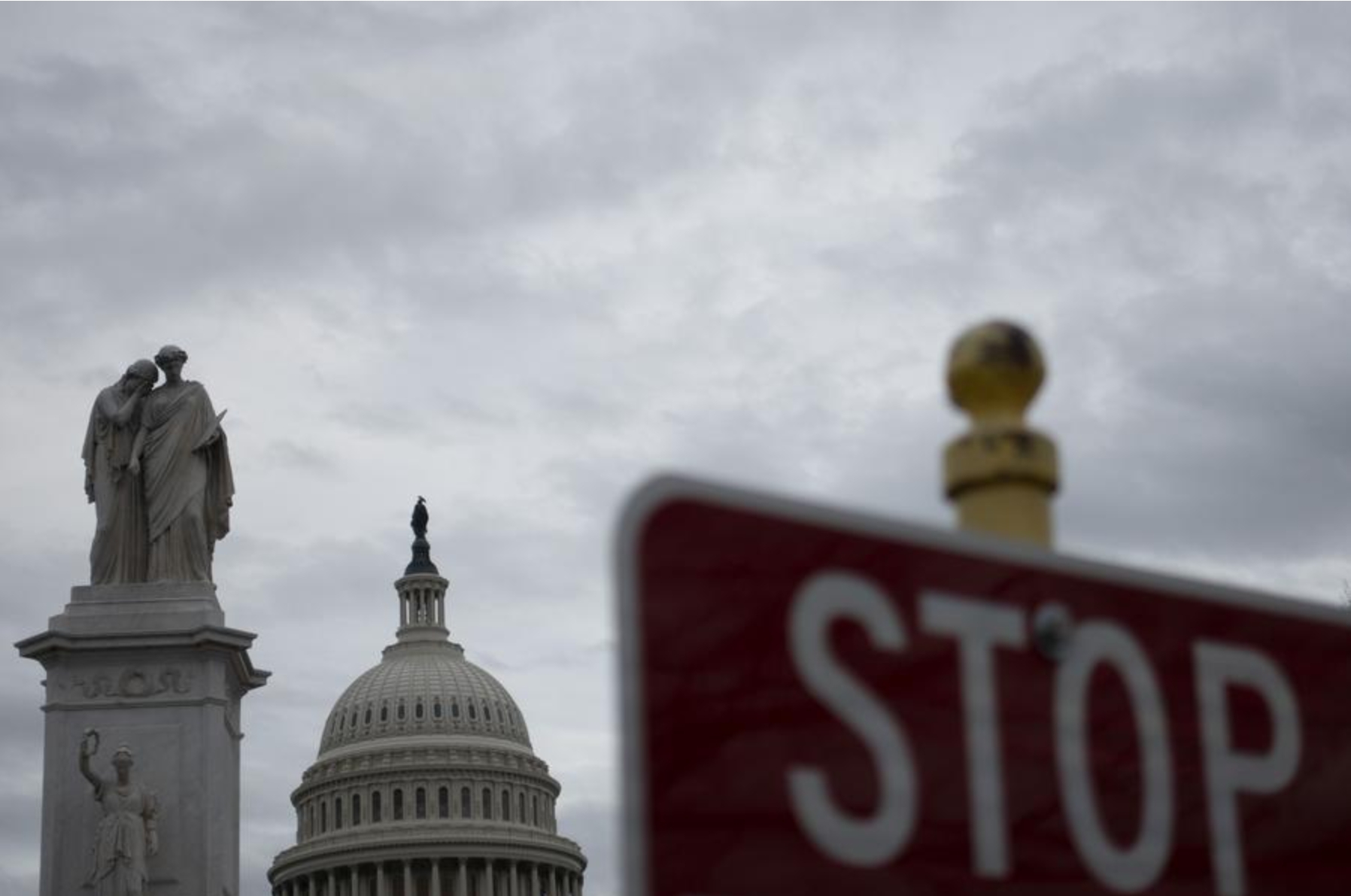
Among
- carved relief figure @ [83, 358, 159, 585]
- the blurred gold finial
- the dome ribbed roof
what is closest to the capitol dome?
the dome ribbed roof

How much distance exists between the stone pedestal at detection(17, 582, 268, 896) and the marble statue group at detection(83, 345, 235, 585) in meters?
0.37

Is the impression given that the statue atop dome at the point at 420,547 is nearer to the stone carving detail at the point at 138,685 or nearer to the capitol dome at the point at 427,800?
the capitol dome at the point at 427,800

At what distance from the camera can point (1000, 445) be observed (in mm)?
3881

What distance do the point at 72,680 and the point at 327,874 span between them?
136 metres

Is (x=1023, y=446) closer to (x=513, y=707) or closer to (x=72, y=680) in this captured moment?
(x=72, y=680)

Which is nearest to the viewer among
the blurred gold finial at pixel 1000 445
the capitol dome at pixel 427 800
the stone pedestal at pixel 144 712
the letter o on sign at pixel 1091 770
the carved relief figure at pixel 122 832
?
the letter o on sign at pixel 1091 770

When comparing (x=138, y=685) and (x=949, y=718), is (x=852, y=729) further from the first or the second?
(x=138, y=685)

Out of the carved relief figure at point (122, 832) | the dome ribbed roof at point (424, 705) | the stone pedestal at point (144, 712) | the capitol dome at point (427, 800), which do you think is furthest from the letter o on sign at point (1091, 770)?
the dome ribbed roof at point (424, 705)

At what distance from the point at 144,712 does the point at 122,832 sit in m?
1.81

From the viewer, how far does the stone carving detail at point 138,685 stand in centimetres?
2870

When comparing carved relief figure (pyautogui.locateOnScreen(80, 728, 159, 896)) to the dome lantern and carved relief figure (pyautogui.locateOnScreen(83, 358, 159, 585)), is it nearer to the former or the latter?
carved relief figure (pyautogui.locateOnScreen(83, 358, 159, 585))

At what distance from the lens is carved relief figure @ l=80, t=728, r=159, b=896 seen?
2723 cm

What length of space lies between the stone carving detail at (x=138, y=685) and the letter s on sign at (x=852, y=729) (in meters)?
26.2

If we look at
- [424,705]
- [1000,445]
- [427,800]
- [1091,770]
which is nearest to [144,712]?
[1000,445]
